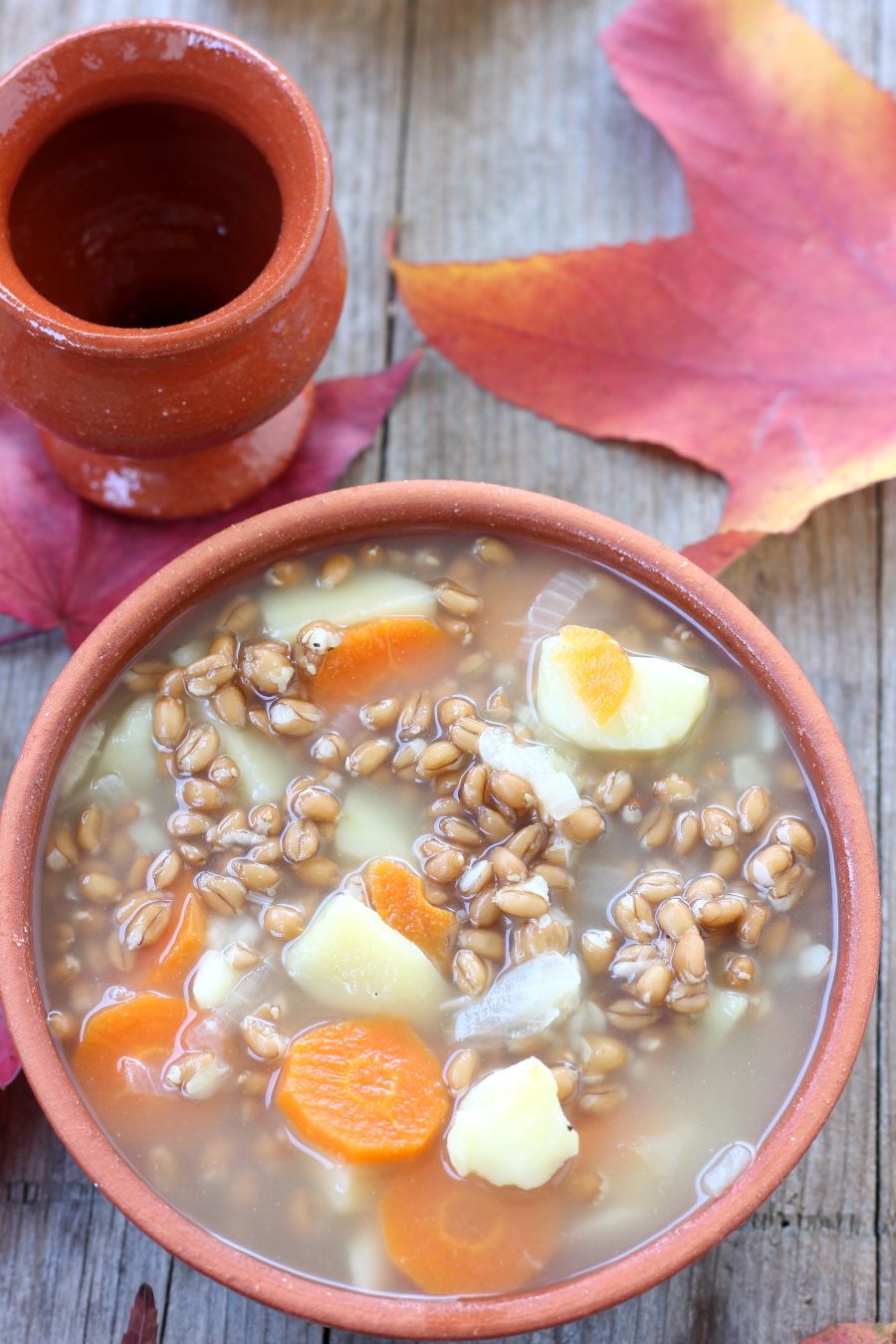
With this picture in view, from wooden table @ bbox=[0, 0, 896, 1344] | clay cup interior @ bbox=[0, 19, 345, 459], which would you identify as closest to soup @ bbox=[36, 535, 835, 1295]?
clay cup interior @ bbox=[0, 19, 345, 459]

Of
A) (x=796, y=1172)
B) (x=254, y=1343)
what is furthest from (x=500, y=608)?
(x=254, y=1343)

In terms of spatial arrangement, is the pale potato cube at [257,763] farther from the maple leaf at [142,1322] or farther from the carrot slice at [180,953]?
the maple leaf at [142,1322]

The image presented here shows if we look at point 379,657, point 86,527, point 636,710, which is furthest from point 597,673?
point 86,527

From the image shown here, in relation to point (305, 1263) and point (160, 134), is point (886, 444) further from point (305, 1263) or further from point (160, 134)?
point (305, 1263)

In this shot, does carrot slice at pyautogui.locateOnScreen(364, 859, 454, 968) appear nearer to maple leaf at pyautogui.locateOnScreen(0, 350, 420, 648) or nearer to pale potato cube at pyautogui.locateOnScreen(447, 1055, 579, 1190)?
pale potato cube at pyautogui.locateOnScreen(447, 1055, 579, 1190)

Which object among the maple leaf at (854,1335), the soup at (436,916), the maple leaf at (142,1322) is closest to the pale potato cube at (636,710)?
the soup at (436,916)

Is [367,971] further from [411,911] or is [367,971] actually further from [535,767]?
[535,767]
